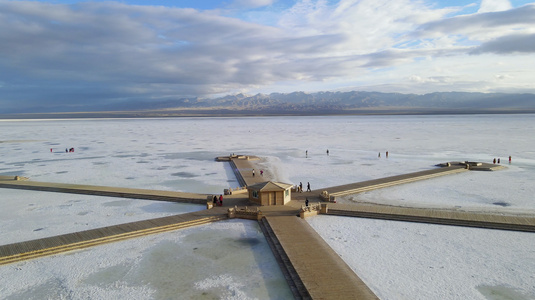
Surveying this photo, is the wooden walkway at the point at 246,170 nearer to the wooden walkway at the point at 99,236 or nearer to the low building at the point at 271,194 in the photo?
the low building at the point at 271,194

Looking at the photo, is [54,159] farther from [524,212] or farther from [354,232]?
[524,212]

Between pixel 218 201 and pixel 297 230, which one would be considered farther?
pixel 218 201

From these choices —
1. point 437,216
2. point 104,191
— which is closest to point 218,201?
point 104,191

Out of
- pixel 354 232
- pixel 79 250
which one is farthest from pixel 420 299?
pixel 79 250

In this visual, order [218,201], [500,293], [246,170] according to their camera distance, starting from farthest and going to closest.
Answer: [246,170], [218,201], [500,293]

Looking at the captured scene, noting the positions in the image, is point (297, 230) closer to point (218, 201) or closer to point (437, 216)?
point (218, 201)

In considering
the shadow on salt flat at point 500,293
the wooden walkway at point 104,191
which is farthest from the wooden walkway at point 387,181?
the shadow on salt flat at point 500,293
